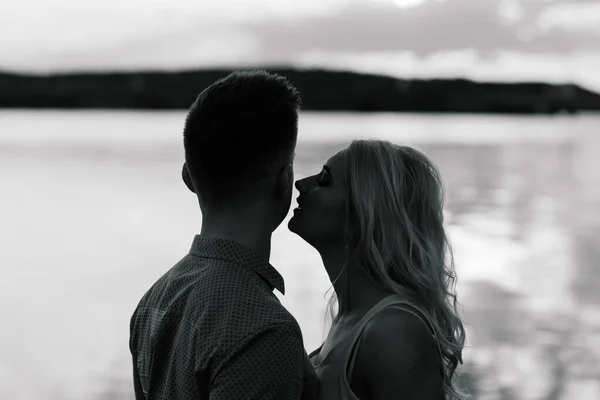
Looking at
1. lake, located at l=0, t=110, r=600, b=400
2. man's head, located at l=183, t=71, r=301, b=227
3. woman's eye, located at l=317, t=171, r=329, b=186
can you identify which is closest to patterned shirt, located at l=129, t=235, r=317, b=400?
man's head, located at l=183, t=71, r=301, b=227

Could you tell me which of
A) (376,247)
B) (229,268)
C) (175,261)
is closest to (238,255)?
(229,268)

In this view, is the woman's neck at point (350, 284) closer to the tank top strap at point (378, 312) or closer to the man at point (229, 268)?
the tank top strap at point (378, 312)

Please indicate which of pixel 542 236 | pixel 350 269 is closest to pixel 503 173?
pixel 542 236

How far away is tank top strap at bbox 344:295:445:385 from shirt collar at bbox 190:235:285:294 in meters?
0.51

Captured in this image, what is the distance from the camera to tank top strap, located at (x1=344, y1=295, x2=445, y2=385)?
281 cm

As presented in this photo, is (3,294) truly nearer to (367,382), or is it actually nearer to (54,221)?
(54,221)

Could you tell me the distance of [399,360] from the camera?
2676 mm

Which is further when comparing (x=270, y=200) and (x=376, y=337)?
(x=376, y=337)

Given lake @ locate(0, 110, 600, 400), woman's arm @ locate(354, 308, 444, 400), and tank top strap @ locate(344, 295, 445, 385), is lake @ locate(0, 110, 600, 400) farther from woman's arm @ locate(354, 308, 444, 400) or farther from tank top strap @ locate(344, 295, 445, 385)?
woman's arm @ locate(354, 308, 444, 400)

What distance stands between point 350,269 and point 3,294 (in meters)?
10.7

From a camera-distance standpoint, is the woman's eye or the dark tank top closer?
the dark tank top

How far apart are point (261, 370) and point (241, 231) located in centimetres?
41

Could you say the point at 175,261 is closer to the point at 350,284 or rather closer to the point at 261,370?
the point at 350,284

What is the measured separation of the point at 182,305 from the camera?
2369 mm
